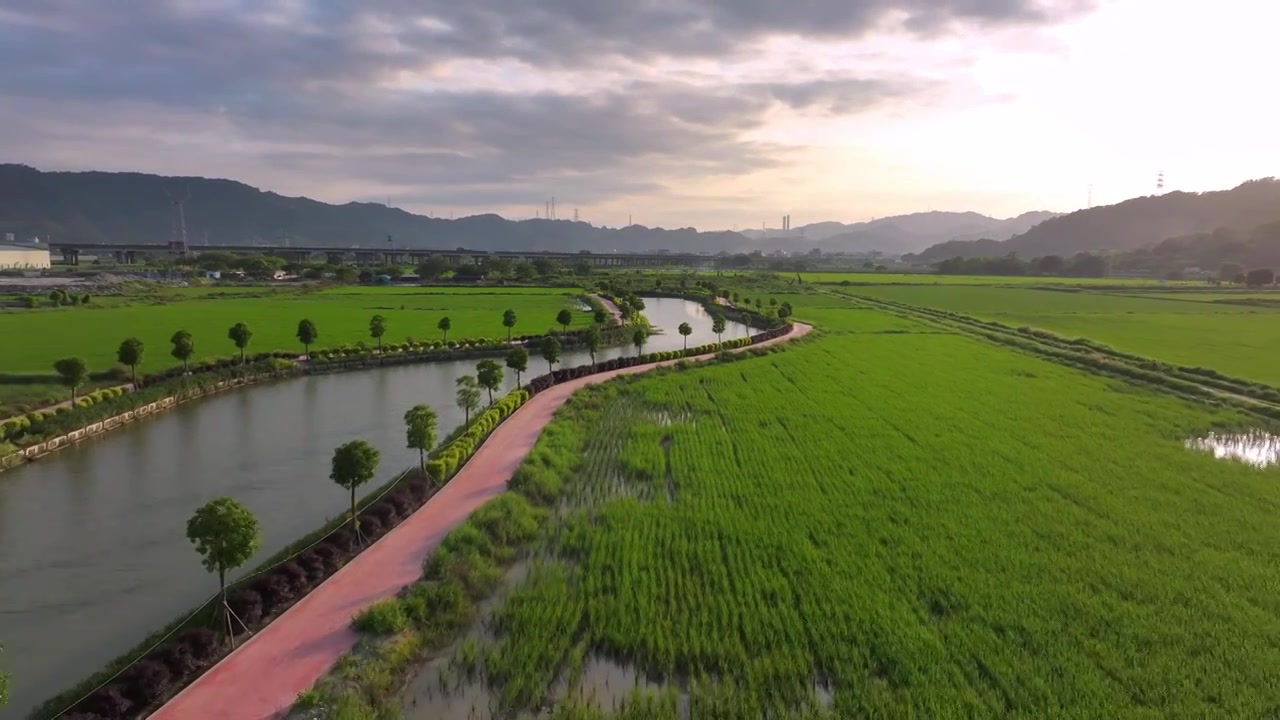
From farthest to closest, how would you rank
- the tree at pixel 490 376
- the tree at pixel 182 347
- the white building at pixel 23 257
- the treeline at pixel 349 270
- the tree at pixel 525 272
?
the tree at pixel 525 272 < the treeline at pixel 349 270 < the white building at pixel 23 257 < the tree at pixel 182 347 < the tree at pixel 490 376

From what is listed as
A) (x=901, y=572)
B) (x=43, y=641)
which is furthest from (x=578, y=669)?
(x=43, y=641)

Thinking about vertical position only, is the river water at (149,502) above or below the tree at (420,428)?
below

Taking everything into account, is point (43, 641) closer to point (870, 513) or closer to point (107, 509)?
point (107, 509)

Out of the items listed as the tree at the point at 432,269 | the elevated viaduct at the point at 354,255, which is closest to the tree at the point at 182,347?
the tree at the point at 432,269

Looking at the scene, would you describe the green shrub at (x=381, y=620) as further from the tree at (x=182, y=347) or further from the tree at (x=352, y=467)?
the tree at (x=182, y=347)

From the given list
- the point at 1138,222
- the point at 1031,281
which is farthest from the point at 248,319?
the point at 1138,222

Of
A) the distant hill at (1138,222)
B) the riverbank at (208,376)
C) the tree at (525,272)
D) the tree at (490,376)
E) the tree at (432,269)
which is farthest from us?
the distant hill at (1138,222)

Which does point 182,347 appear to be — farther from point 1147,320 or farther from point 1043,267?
point 1043,267
